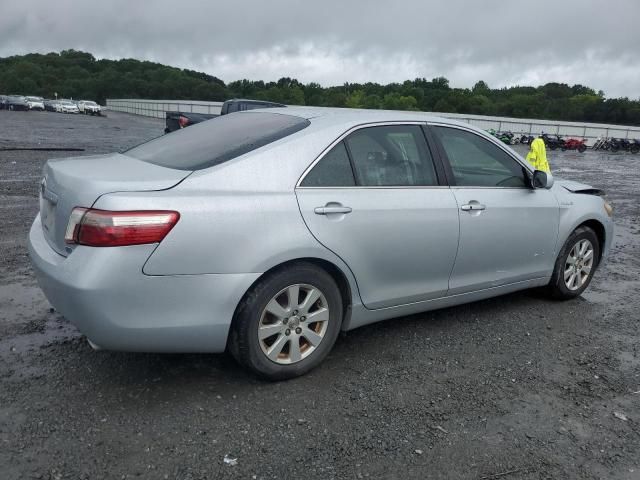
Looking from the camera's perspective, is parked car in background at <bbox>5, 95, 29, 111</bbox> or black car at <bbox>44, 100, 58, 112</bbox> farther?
black car at <bbox>44, 100, 58, 112</bbox>

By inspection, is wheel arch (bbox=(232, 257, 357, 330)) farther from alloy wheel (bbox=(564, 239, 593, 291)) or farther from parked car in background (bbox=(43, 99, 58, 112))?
parked car in background (bbox=(43, 99, 58, 112))

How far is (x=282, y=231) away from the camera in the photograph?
329 centimetres

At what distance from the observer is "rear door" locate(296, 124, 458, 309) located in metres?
3.53

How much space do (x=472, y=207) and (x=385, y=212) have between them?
2.72 feet

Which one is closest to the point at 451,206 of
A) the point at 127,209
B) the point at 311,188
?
the point at 311,188

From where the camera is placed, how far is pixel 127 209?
114 inches

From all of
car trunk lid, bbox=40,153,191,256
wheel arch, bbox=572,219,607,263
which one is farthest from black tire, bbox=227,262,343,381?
wheel arch, bbox=572,219,607,263

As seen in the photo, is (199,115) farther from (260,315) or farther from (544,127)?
(544,127)

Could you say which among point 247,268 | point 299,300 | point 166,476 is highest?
point 247,268

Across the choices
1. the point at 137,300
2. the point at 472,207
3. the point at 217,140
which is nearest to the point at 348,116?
the point at 217,140

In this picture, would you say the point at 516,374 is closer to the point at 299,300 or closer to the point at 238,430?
the point at 299,300

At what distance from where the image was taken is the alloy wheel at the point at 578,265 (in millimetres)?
5227

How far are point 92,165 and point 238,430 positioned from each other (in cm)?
182

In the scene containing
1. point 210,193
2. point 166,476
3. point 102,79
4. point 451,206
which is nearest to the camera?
point 166,476
